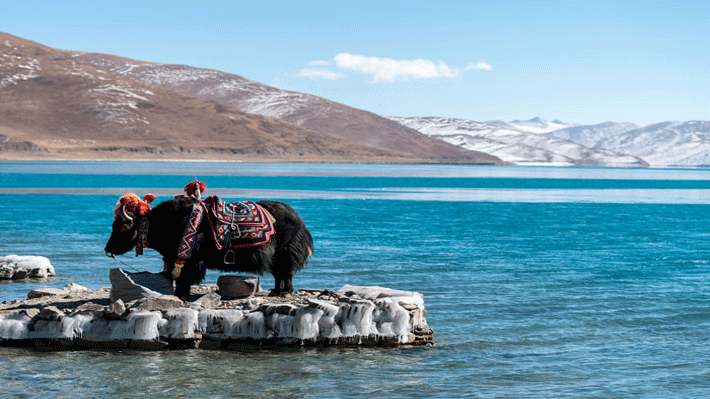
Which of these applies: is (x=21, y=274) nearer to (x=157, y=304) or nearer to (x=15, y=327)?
(x=15, y=327)

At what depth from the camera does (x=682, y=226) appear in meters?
33.2

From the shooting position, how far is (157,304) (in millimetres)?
9875

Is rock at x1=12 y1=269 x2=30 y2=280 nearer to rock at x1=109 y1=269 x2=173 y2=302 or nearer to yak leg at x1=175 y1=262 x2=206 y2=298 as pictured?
rock at x1=109 y1=269 x2=173 y2=302

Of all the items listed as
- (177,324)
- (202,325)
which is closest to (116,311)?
(177,324)

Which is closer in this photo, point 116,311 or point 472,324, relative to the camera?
point 116,311

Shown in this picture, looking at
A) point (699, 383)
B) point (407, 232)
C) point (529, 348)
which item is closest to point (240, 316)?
point (529, 348)

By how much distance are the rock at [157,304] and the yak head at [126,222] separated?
903 mm

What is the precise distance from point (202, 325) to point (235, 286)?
1110mm

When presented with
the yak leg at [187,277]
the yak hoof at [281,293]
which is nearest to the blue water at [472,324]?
the yak leg at [187,277]

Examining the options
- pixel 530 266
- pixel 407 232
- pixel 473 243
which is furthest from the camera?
pixel 407 232

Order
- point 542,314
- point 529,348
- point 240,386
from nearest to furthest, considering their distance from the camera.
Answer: point 240,386 < point 529,348 < point 542,314

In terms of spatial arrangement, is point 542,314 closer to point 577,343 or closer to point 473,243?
point 577,343

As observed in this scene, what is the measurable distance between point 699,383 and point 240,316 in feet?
15.6

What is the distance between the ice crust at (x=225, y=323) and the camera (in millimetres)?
9766
